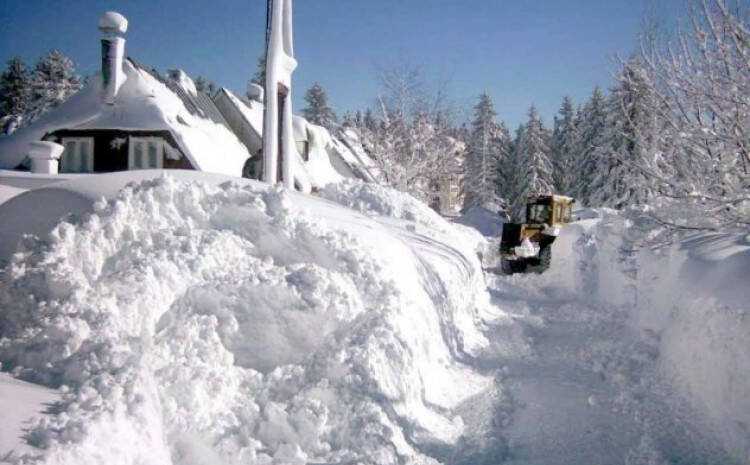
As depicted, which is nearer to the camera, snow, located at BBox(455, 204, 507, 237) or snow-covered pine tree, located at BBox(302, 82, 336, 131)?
snow, located at BBox(455, 204, 507, 237)

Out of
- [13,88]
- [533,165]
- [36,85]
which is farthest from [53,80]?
[533,165]

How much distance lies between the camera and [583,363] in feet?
22.7

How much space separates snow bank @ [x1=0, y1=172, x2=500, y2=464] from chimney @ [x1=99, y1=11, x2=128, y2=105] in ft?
41.7

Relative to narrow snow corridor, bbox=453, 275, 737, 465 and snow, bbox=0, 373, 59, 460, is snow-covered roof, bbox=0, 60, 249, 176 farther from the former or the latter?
snow, bbox=0, 373, 59, 460

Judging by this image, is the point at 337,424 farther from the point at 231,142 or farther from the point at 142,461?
the point at 231,142

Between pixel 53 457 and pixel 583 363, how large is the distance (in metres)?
6.45

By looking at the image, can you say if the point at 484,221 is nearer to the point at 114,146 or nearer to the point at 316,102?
the point at 316,102

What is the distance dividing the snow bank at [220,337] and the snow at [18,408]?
0.30 feet

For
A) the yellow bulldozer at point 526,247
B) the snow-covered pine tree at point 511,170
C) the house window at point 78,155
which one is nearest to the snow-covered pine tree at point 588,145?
the snow-covered pine tree at point 511,170

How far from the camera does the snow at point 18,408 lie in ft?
7.51

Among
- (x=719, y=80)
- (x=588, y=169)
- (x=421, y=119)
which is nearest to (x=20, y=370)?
(x=719, y=80)

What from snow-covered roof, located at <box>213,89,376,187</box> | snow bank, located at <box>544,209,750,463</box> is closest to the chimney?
snow-covered roof, located at <box>213,89,376,187</box>

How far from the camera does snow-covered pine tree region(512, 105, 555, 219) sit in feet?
133

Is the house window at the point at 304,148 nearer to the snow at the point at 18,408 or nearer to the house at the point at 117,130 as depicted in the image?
the house at the point at 117,130
